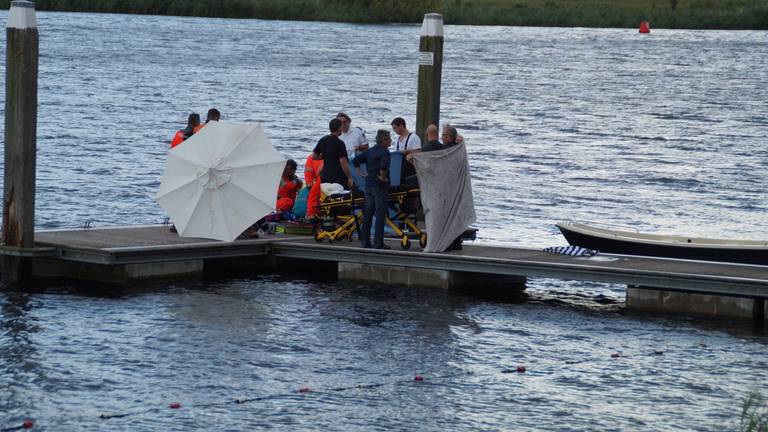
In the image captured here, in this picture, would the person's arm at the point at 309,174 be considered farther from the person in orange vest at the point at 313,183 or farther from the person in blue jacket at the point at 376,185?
the person in blue jacket at the point at 376,185

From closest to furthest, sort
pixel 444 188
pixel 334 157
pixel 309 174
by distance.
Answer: pixel 444 188
pixel 334 157
pixel 309 174

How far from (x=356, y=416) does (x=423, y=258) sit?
578cm

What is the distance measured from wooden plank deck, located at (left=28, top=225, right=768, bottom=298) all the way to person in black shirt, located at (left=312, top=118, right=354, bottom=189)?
38.1 inches

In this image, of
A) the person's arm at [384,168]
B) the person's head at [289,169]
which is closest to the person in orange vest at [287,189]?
the person's head at [289,169]

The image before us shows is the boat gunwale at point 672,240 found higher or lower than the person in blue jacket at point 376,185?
lower

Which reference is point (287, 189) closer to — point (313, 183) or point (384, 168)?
point (313, 183)

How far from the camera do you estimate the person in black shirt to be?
66.1 ft

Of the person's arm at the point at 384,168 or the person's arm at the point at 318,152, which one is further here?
the person's arm at the point at 318,152

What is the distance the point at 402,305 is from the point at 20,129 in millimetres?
5682

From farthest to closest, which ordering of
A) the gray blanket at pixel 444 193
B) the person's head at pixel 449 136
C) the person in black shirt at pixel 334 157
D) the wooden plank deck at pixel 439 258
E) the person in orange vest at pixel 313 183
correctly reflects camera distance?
1. the person in orange vest at pixel 313 183
2. the person in black shirt at pixel 334 157
3. the person's head at pixel 449 136
4. the gray blanket at pixel 444 193
5. the wooden plank deck at pixel 439 258

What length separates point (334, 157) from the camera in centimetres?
2042

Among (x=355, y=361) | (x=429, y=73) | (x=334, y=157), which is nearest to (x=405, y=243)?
(x=334, y=157)

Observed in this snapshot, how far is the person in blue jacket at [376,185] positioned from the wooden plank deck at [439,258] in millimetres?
255

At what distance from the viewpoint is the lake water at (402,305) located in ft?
47.0
